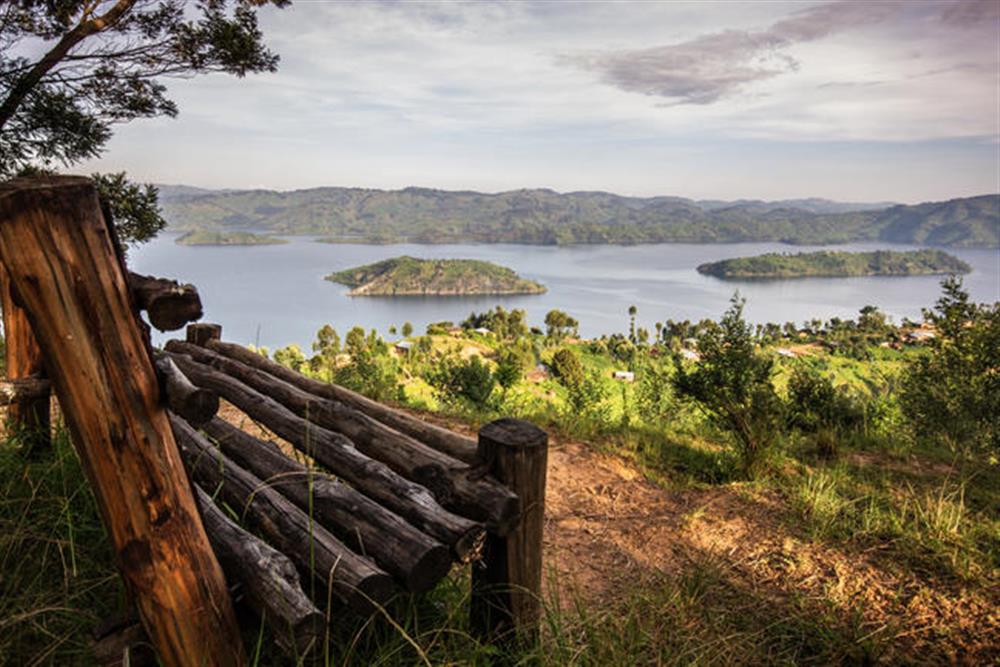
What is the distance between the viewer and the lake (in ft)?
309

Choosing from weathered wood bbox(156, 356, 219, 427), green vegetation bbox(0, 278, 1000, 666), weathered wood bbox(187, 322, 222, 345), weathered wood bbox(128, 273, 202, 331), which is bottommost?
green vegetation bbox(0, 278, 1000, 666)

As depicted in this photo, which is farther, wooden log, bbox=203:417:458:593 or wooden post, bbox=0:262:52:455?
wooden post, bbox=0:262:52:455

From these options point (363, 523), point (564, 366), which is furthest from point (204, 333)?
point (564, 366)

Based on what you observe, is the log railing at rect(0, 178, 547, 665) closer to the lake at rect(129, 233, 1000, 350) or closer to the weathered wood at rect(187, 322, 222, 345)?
the weathered wood at rect(187, 322, 222, 345)

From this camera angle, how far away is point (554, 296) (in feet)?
403

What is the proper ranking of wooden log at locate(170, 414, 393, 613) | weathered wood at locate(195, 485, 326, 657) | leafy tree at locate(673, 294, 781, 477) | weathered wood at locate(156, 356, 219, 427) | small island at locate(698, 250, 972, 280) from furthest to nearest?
small island at locate(698, 250, 972, 280)
leafy tree at locate(673, 294, 781, 477)
wooden log at locate(170, 414, 393, 613)
weathered wood at locate(195, 485, 326, 657)
weathered wood at locate(156, 356, 219, 427)

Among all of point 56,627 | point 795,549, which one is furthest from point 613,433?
point 56,627

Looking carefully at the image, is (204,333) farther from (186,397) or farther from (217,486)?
(186,397)

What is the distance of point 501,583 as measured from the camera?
2.12m

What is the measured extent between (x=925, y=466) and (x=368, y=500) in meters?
6.01

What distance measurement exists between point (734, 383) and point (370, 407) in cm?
419

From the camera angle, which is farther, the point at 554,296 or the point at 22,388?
the point at 554,296

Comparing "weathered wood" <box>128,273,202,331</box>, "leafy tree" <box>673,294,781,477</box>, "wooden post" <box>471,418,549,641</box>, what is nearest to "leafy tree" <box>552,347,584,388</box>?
"leafy tree" <box>673,294,781,477</box>

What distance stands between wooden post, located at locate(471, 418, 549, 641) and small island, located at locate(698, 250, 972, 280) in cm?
15266
